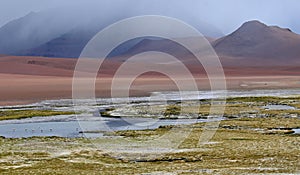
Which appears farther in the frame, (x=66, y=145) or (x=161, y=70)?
(x=161, y=70)

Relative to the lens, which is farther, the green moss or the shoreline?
the shoreline

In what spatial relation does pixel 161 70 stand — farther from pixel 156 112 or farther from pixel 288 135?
pixel 288 135

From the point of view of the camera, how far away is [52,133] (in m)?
41.1

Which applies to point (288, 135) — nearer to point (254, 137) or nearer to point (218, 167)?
point (254, 137)

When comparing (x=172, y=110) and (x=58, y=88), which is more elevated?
(x=58, y=88)

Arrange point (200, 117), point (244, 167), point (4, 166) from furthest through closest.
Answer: point (200, 117) < point (4, 166) < point (244, 167)

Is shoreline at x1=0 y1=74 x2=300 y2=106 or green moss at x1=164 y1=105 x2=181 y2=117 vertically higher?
shoreline at x1=0 y1=74 x2=300 y2=106

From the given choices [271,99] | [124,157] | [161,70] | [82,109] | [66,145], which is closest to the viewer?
[124,157]

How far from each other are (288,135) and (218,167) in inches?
569

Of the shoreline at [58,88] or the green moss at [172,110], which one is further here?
the shoreline at [58,88]

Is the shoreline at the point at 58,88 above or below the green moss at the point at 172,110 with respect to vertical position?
above

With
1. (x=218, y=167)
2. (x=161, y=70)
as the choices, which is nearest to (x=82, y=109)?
(x=218, y=167)

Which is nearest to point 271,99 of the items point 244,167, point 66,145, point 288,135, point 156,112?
point 156,112

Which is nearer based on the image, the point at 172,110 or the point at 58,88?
the point at 172,110
